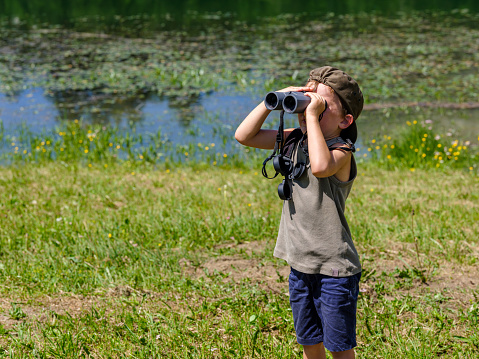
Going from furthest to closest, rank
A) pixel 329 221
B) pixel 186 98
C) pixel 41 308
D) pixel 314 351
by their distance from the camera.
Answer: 1. pixel 186 98
2. pixel 41 308
3. pixel 314 351
4. pixel 329 221

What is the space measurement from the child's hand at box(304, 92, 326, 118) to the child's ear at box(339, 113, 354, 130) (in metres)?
0.16

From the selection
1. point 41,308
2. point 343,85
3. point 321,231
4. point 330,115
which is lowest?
point 41,308

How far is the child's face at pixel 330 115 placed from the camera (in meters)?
2.30

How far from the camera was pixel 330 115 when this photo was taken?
7.62ft

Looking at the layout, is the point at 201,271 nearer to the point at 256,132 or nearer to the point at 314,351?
the point at 314,351

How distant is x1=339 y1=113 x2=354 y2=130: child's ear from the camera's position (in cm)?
235

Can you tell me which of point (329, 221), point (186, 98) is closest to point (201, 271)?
point (329, 221)

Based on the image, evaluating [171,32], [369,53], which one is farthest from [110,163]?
[171,32]

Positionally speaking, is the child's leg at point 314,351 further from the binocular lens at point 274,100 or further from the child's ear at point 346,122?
the binocular lens at point 274,100

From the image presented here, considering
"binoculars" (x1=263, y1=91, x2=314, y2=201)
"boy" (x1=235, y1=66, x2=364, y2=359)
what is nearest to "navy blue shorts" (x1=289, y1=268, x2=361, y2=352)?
"boy" (x1=235, y1=66, x2=364, y2=359)

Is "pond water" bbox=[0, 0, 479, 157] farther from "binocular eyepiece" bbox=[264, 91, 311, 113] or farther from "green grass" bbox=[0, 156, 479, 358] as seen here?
"binocular eyepiece" bbox=[264, 91, 311, 113]

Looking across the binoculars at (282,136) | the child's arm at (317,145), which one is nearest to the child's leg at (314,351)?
the binoculars at (282,136)

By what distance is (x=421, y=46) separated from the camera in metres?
13.5

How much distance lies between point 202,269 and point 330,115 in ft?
6.25
